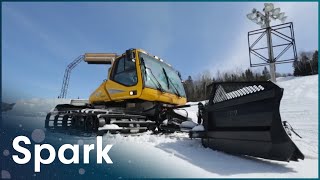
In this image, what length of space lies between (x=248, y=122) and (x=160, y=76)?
155 inches

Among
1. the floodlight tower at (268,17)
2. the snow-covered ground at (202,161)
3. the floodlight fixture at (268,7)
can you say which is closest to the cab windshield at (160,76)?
the snow-covered ground at (202,161)

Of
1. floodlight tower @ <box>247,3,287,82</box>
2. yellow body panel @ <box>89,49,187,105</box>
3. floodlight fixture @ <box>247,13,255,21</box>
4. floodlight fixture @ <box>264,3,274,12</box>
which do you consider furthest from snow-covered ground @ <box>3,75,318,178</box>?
floodlight fixture @ <box>247,13,255,21</box>

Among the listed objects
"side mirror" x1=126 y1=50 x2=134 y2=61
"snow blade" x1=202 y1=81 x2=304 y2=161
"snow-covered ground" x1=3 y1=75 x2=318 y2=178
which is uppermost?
"side mirror" x1=126 y1=50 x2=134 y2=61

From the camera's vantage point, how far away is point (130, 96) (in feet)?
22.4

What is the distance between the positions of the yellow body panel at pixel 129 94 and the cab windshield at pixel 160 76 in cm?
12

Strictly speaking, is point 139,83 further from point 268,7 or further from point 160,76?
point 268,7

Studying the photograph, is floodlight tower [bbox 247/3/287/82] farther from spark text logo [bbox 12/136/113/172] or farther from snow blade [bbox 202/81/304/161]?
spark text logo [bbox 12/136/113/172]

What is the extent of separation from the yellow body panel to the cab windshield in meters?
0.12

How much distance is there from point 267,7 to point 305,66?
30106 millimetres

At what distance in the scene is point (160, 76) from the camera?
24.5 feet

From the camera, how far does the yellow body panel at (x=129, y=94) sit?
6688 millimetres

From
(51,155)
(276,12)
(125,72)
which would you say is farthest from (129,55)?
(276,12)

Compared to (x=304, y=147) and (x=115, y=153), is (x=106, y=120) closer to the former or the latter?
(x=115, y=153)

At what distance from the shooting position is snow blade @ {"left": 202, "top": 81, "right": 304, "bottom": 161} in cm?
337
